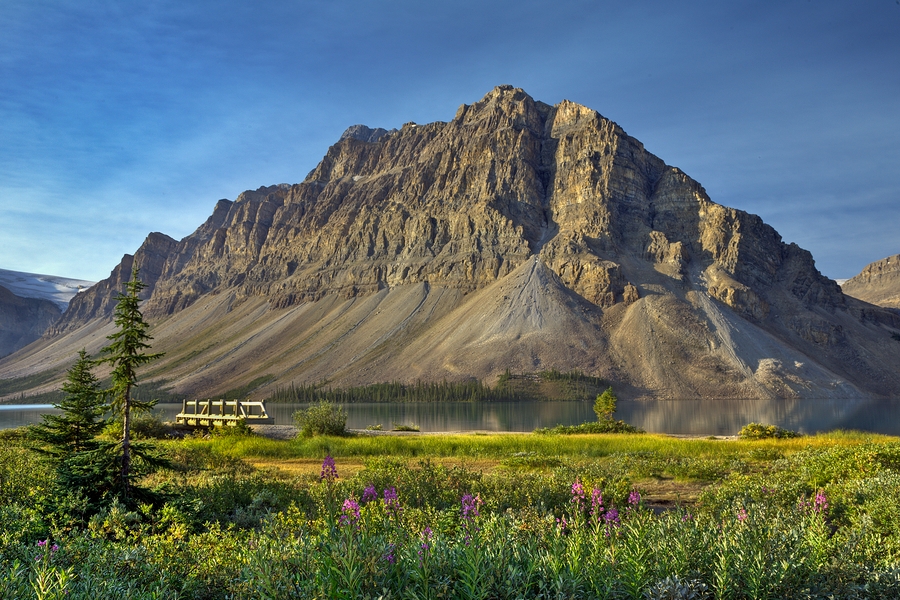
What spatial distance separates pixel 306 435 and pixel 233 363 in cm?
16938

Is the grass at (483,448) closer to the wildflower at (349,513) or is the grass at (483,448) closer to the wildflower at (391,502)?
the wildflower at (391,502)

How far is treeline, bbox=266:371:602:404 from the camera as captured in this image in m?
140

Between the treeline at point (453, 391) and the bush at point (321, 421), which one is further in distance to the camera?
the treeline at point (453, 391)

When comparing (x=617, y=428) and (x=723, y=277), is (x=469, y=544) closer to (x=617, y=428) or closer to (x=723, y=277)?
(x=617, y=428)

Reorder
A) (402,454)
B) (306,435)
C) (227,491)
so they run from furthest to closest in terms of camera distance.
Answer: (306,435) < (402,454) < (227,491)

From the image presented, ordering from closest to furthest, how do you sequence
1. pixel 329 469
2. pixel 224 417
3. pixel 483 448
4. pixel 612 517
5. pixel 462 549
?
1. pixel 462 549
2. pixel 612 517
3. pixel 329 469
4. pixel 483 448
5. pixel 224 417

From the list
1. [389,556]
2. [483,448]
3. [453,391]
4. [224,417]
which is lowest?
[453,391]

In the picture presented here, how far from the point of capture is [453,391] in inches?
5645

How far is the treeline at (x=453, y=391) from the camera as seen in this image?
140375 mm

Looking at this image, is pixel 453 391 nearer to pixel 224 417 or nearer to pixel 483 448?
pixel 224 417

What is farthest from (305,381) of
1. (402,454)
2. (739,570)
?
(739,570)

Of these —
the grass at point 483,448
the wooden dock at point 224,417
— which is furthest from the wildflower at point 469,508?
the wooden dock at point 224,417

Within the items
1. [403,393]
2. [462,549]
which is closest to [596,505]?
[462,549]

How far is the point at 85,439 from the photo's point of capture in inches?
569
